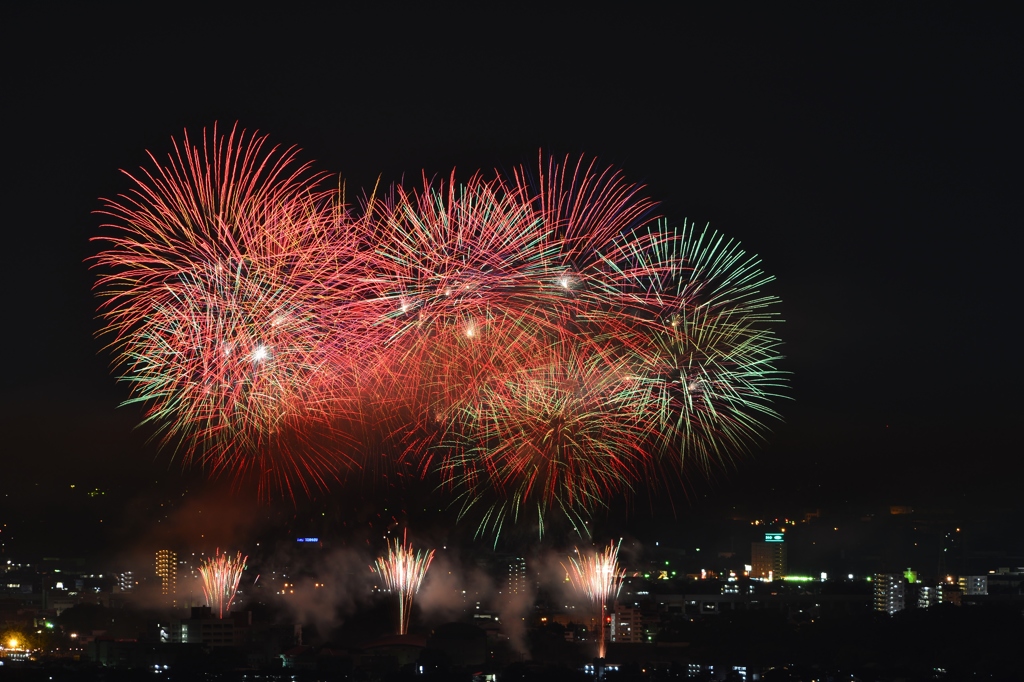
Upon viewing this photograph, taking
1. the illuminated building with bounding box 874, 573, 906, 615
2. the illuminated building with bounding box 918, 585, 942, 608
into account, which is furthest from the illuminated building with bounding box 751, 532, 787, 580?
the illuminated building with bounding box 918, 585, 942, 608

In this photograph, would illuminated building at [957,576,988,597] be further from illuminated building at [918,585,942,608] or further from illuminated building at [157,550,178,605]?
illuminated building at [157,550,178,605]

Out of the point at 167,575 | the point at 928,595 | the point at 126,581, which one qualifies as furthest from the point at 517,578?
the point at 928,595

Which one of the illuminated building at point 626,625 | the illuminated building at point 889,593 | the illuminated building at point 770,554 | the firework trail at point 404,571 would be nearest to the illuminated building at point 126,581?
the firework trail at point 404,571

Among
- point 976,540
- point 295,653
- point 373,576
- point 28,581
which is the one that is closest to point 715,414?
point 295,653

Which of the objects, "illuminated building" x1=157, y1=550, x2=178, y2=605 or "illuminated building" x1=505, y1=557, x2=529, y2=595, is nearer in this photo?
"illuminated building" x1=157, y1=550, x2=178, y2=605

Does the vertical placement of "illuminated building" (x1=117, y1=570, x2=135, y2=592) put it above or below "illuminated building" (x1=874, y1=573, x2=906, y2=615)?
above

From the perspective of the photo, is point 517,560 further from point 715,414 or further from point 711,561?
point 715,414

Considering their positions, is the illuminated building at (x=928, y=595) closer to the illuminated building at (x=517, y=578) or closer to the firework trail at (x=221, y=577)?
the illuminated building at (x=517, y=578)

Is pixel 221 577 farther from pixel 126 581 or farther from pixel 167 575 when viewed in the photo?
pixel 126 581

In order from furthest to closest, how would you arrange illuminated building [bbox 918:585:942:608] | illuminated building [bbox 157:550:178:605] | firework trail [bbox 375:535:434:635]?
illuminated building [bbox 918:585:942:608]
illuminated building [bbox 157:550:178:605]
firework trail [bbox 375:535:434:635]
